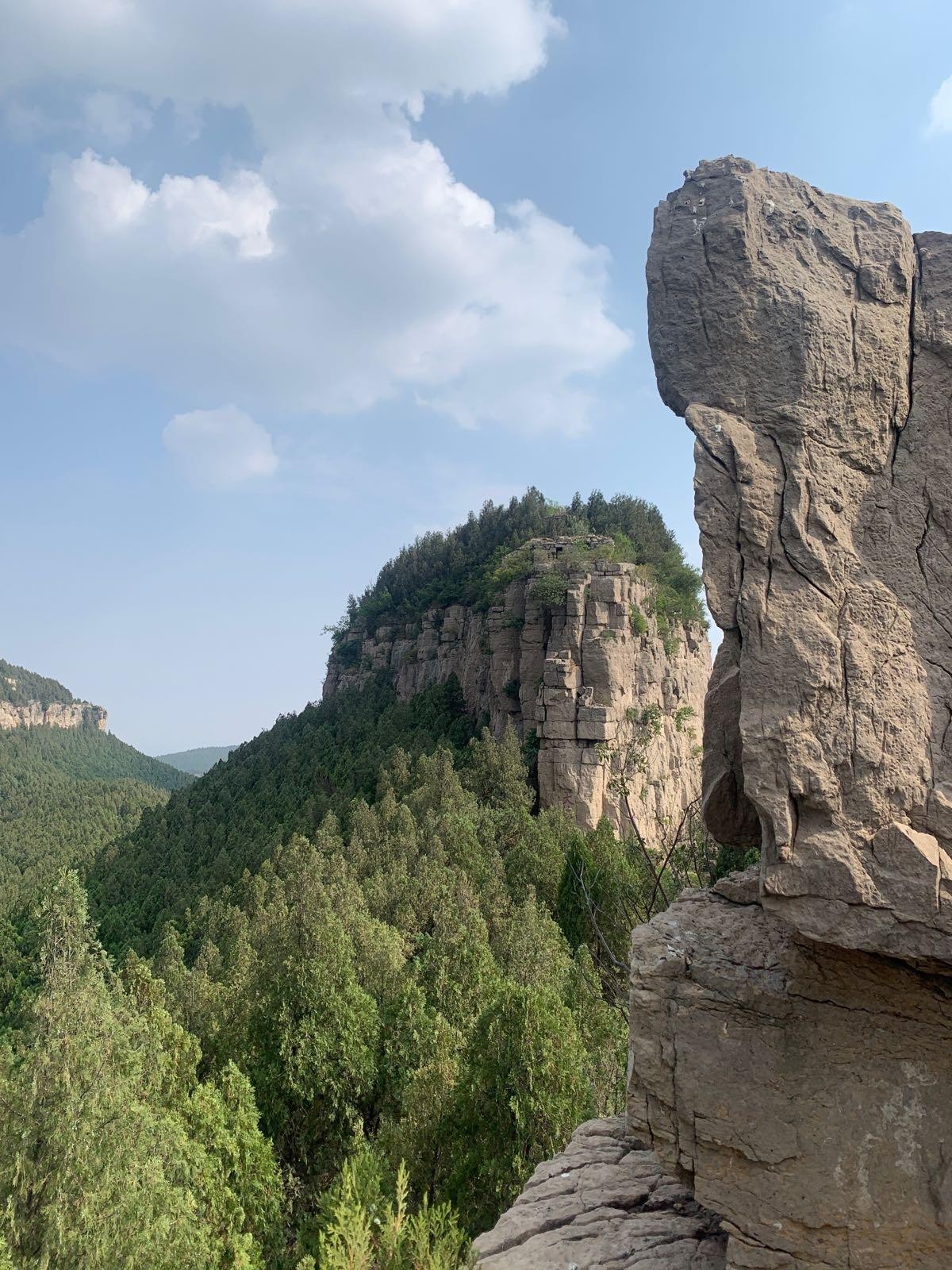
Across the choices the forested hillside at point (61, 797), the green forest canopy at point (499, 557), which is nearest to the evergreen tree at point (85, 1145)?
the forested hillside at point (61, 797)

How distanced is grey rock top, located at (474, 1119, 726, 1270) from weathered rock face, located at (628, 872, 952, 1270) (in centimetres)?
98

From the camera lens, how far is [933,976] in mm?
5070

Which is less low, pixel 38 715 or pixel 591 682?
pixel 591 682

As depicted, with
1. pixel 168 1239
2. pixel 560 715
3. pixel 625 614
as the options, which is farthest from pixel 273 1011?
pixel 625 614

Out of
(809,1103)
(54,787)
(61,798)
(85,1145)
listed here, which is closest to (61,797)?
(61,798)

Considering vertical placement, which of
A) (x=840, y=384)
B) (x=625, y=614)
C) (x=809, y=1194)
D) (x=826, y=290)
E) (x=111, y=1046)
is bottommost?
(x=111, y=1046)

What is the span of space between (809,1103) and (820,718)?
2642 millimetres

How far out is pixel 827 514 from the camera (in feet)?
17.6

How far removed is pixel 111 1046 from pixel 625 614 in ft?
109

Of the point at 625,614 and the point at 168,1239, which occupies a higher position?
the point at 625,614

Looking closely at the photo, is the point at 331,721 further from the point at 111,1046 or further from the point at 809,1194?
the point at 809,1194

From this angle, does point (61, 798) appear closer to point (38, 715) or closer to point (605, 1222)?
point (38, 715)

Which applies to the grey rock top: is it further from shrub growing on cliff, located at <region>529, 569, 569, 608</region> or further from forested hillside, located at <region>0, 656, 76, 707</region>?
forested hillside, located at <region>0, 656, 76, 707</region>

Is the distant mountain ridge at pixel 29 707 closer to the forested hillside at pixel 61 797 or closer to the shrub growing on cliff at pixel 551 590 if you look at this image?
the forested hillside at pixel 61 797
